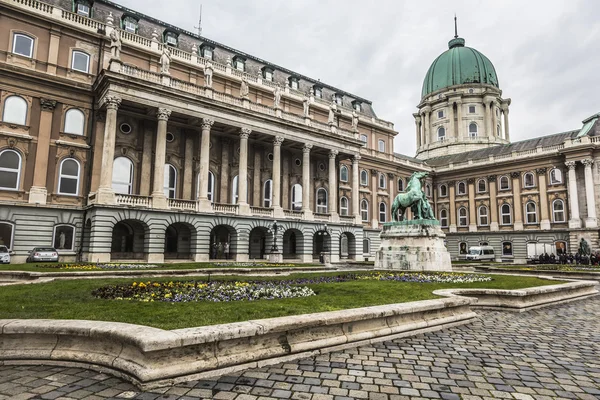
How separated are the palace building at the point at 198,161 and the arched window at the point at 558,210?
0.44ft

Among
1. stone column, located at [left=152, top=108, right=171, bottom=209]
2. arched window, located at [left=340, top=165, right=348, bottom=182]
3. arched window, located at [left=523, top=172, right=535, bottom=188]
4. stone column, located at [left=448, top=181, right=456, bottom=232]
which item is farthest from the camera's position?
stone column, located at [left=448, top=181, right=456, bottom=232]

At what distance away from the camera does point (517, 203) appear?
49.4 meters

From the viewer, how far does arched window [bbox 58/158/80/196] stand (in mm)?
28062

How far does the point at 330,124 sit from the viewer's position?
4128 cm

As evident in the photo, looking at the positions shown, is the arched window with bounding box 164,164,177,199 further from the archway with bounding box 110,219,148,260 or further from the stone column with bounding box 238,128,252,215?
the stone column with bounding box 238,128,252,215

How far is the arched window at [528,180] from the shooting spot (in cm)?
4888

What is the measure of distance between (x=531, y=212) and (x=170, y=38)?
48.9 meters

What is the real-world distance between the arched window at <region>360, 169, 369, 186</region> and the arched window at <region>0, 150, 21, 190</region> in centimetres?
3714

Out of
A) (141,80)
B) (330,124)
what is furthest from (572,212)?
(141,80)

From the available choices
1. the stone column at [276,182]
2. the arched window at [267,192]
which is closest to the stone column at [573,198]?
the stone column at [276,182]

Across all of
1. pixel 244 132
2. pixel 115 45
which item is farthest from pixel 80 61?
pixel 244 132

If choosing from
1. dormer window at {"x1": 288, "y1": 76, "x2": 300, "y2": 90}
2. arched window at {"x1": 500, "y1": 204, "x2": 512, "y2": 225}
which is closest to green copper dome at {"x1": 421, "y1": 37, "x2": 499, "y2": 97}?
arched window at {"x1": 500, "y1": 204, "x2": 512, "y2": 225}

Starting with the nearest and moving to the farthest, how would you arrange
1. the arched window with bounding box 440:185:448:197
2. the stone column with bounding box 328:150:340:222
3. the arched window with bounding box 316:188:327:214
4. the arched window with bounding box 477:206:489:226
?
the stone column with bounding box 328:150:340:222
the arched window with bounding box 316:188:327:214
the arched window with bounding box 477:206:489:226
the arched window with bounding box 440:185:448:197

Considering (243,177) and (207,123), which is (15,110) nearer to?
(207,123)
